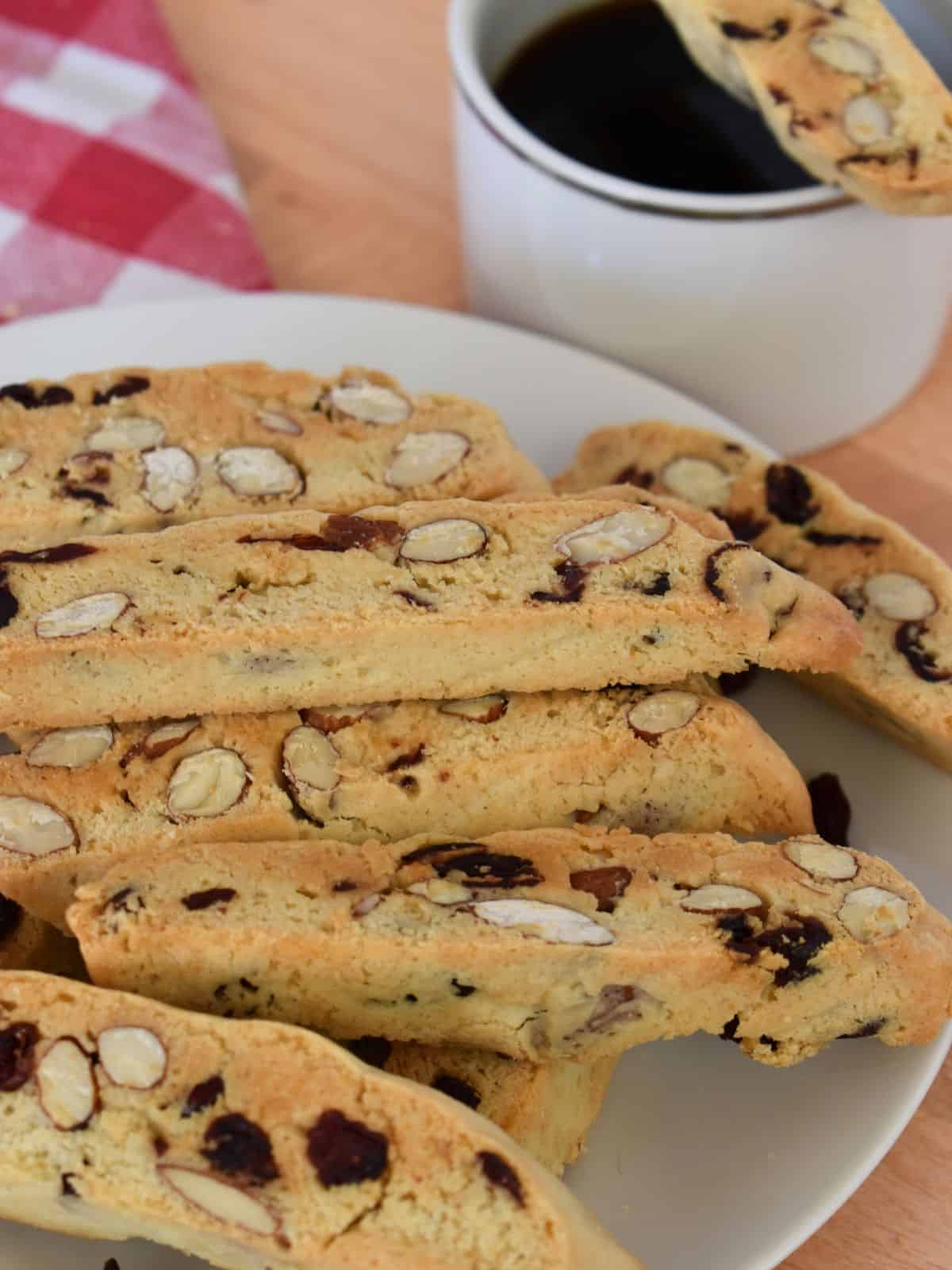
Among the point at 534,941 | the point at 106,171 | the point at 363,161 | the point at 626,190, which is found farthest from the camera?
the point at 363,161

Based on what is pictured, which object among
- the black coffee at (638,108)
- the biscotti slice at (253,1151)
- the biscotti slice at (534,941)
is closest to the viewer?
the biscotti slice at (253,1151)

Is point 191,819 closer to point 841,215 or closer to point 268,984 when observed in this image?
point 268,984

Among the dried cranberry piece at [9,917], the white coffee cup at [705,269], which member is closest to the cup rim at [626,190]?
the white coffee cup at [705,269]

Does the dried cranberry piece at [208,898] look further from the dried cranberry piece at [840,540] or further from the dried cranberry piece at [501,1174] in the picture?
the dried cranberry piece at [840,540]

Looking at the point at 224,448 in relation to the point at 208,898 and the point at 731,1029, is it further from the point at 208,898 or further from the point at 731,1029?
the point at 731,1029

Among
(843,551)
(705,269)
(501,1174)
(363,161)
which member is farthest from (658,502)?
(363,161)
